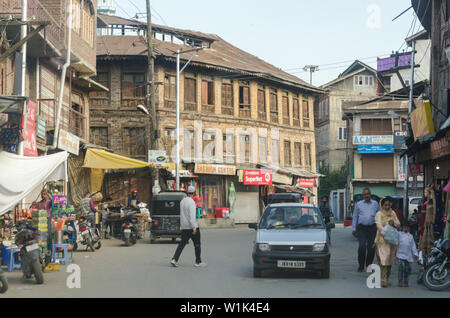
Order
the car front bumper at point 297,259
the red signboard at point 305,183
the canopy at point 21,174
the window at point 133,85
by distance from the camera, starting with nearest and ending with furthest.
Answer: the car front bumper at point 297,259, the canopy at point 21,174, the window at point 133,85, the red signboard at point 305,183

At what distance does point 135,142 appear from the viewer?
40469mm

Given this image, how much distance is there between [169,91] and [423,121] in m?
22.4

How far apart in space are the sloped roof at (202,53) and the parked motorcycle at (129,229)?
16.9 meters

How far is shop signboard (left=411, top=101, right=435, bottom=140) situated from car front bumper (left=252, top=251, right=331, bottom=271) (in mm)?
10310

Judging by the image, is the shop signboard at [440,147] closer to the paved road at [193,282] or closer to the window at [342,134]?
the paved road at [193,282]

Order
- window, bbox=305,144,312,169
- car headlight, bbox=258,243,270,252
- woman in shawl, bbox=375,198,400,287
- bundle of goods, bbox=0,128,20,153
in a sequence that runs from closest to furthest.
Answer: woman in shawl, bbox=375,198,400,287 < car headlight, bbox=258,243,270,252 < bundle of goods, bbox=0,128,20,153 < window, bbox=305,144,312,169

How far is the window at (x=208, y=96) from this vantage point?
4325 cm

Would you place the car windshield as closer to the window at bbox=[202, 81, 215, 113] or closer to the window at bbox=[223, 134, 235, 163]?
the window at bbox=[223, 134, 235, 163]

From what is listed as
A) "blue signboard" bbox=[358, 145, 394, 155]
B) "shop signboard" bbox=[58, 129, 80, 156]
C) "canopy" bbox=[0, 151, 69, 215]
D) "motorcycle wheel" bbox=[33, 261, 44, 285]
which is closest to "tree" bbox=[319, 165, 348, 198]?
"blue signboard" bbox=[358, 145, 394, 155]

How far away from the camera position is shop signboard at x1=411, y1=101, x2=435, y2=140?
21.3 meters

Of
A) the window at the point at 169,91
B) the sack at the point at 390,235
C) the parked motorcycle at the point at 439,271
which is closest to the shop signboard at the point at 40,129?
the sack at the point at 390,235

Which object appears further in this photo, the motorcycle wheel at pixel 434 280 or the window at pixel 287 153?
the window at pixel 287 153

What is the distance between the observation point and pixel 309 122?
52312mm
